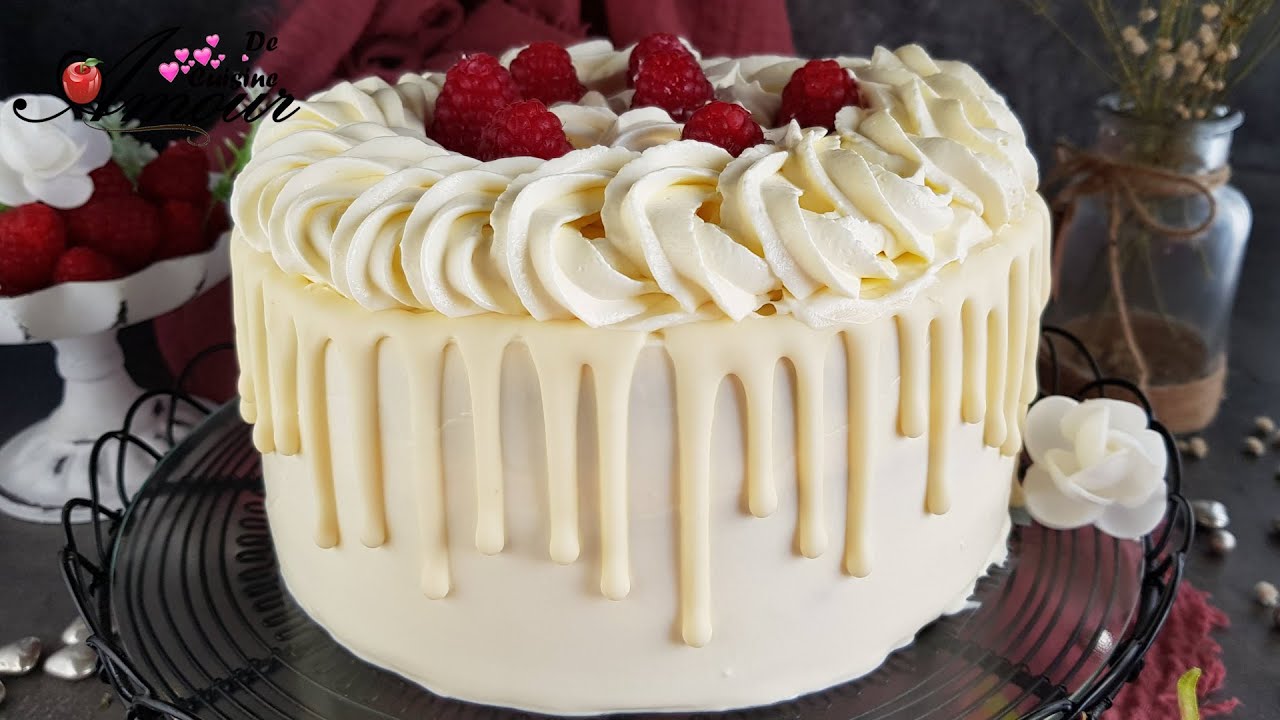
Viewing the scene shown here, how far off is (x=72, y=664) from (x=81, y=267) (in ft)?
1.63

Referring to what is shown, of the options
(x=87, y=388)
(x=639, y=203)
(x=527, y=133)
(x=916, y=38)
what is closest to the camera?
(x=639, y=203)

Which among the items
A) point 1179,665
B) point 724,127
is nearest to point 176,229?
point 724,127

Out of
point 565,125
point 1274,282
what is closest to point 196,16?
point 565,125

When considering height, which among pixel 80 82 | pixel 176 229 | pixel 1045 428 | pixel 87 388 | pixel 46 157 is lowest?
pixel 87 388

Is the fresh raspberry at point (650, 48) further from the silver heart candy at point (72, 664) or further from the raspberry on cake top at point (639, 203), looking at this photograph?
the silver heart candy at point (72, 664)

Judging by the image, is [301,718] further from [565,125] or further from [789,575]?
[565,125]

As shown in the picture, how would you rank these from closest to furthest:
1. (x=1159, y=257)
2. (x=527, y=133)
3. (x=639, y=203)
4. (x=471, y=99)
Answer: (x=639, y=203)
(x=527, y=133)
(x=471, y=99)
(x=1159, y=257)

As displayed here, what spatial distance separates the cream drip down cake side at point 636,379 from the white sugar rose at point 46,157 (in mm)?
454

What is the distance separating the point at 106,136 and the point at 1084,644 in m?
1.37

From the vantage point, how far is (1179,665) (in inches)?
55.4

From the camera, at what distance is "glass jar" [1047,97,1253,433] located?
1753mm

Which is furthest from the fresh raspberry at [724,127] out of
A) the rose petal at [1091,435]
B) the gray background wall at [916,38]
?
the gray background wall at [916,38]

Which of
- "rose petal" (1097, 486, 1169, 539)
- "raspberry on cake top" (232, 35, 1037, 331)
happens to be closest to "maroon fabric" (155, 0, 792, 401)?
"raspberry on cake top" (232, 35, 1037, 331)

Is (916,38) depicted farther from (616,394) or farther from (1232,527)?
(616,394)
